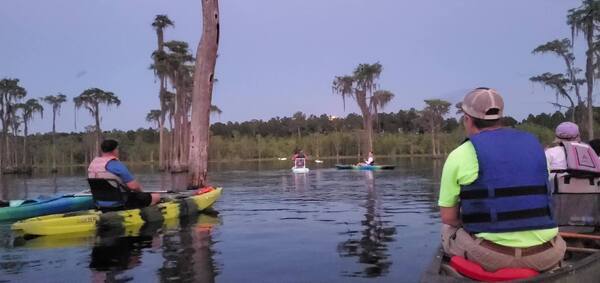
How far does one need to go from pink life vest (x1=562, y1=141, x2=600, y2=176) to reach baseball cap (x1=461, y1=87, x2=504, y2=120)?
10.5ft

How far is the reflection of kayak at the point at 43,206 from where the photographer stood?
13531mm

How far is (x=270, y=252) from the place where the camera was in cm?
902

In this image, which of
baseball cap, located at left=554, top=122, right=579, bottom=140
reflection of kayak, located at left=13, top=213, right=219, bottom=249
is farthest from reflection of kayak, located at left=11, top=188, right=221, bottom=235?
baseball cap, located at left=554, top=122, right=579, bottom=140

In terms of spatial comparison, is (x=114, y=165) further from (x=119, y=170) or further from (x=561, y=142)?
(x=561, y=142)

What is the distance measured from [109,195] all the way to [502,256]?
9.34 meters

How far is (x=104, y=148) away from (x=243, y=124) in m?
136

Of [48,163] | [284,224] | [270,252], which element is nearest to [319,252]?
[270,252]

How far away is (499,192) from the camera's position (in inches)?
135

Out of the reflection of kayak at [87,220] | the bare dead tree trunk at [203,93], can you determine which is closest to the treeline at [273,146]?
the bare dead tree trunk at [203,93]

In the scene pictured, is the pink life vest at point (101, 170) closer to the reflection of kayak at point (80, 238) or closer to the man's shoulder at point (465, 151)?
the reflection of kayak at point (80, 238)

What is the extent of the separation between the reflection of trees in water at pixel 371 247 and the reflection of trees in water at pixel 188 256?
1.92 m

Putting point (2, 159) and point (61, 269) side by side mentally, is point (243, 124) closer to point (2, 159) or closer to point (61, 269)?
point (2, 159)

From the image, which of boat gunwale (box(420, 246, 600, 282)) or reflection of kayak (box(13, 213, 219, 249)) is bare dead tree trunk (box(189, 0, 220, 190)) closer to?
reflection of kayak (box(13, 213, 219, 249))

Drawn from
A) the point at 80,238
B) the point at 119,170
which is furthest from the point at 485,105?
the point at 80,238
